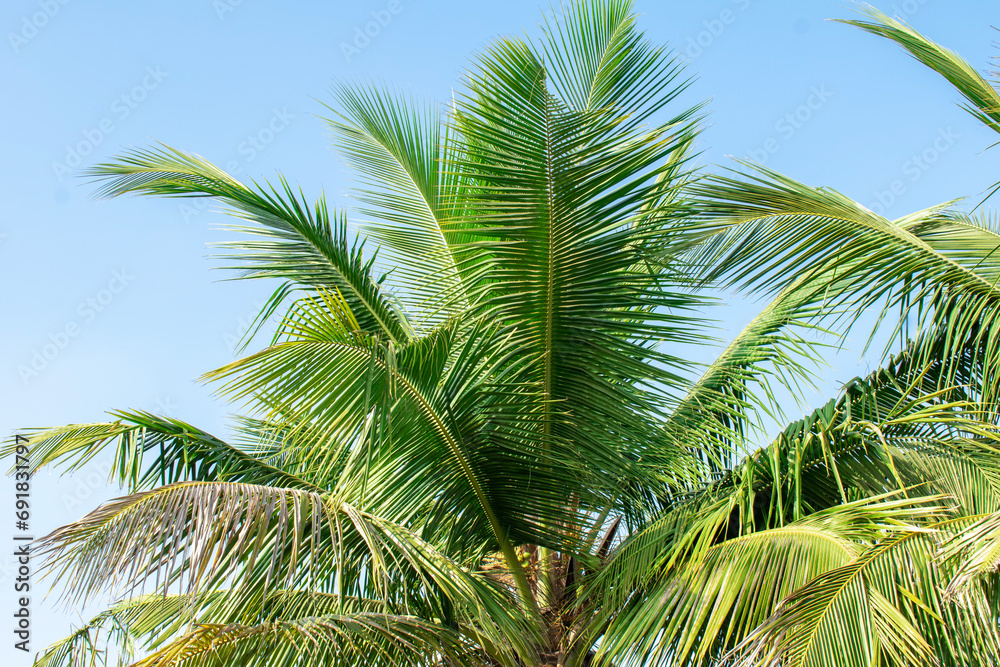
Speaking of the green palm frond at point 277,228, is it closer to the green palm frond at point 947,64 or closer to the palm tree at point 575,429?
the palm tree at point 575,429

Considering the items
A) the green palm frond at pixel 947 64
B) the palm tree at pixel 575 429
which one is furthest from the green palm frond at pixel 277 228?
the green palm frond at pixel 947 64

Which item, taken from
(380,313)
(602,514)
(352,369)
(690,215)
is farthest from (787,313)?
(352,369)

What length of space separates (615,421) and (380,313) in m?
1.76

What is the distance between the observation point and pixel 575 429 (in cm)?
527

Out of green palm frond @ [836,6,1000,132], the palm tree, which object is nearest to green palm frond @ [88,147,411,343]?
the palm tree

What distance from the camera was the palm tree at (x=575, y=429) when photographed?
14.1ft

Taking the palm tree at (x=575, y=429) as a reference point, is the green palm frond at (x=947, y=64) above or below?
above

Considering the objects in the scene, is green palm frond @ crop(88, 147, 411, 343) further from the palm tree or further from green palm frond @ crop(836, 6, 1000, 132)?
green palm frond @ crop(836, 6, 1000, 132)

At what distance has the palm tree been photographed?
4.30 m

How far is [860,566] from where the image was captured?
12.7 feet

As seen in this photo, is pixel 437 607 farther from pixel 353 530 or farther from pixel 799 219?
pixel 799 219

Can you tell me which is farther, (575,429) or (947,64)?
(575,429)

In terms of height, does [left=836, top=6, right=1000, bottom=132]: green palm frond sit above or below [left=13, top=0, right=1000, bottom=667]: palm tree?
above

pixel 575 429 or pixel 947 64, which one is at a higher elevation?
pixel 947 64
